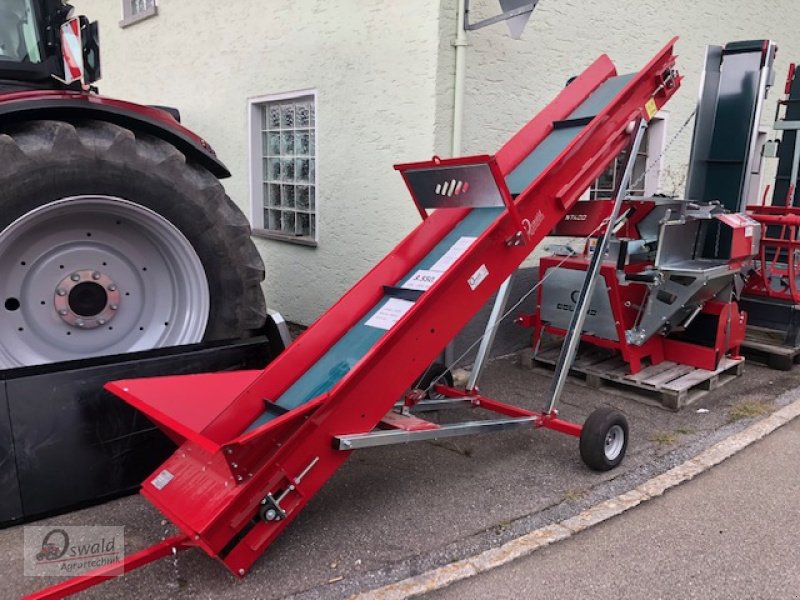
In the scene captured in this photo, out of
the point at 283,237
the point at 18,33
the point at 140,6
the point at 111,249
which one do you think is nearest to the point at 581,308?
the point at 111,249

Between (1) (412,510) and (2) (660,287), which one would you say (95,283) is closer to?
(1) (412,510)

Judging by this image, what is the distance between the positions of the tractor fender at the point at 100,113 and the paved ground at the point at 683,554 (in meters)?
2.63

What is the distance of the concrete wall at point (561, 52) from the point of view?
16.8 feet

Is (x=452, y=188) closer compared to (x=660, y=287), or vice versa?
(x=452, y=188)

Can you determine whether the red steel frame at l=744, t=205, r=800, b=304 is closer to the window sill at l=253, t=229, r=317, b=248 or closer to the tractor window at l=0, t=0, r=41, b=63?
the window sill at l=253, t=229, r=317, b=248

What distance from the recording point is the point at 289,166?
680cm

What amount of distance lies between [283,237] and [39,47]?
3.29 meters

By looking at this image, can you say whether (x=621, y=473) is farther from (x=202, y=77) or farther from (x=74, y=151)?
(x=202, y=77)

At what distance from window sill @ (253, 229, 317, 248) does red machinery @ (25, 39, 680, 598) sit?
2.90 metres

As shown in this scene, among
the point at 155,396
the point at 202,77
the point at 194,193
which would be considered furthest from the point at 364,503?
the point at 202,77

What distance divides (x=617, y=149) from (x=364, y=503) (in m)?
2.59

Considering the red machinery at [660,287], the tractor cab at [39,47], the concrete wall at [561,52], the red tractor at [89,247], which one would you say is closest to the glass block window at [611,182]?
the concrete wall at [561,52]

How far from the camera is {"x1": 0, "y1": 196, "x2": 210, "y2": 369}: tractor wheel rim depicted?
9.98 feet

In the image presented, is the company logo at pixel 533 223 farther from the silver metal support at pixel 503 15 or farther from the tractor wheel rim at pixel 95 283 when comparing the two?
the silver metal support at pixel 503 15
